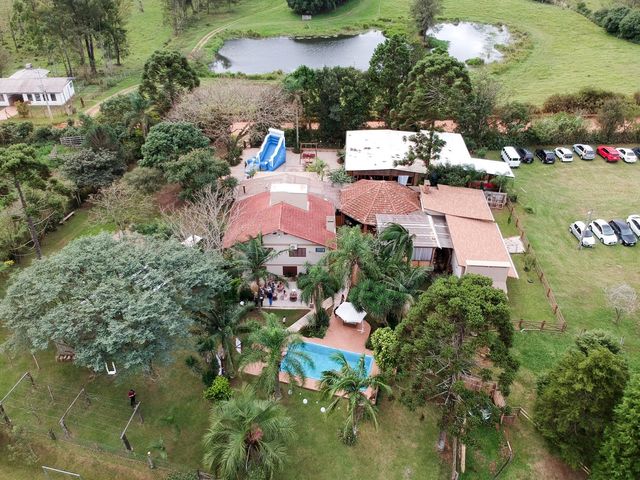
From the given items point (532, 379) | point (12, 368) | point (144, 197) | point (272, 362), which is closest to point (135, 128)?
point (144, 197)

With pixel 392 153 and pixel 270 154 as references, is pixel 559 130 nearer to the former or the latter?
pixel 392 153

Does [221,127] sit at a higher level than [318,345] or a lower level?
higher

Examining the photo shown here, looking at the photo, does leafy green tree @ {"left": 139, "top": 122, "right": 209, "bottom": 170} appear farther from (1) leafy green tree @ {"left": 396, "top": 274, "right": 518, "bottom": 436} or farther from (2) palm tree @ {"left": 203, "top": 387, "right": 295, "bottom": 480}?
(1) leafy green tree @ {"left": 396, "top": 274, "right": 518, "bottom": 436}

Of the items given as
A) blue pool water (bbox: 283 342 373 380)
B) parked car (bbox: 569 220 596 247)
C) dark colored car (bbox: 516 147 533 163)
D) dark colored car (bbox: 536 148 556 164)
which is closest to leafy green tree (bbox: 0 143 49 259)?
blue pool water (bbox: 283 342 373 380)

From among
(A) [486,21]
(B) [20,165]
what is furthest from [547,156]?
(A) [486,21]

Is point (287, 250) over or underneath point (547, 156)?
underneath

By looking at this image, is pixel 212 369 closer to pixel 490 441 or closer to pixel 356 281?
pixel 356 281

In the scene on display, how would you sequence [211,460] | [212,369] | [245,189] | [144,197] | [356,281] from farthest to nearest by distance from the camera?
[245,189] < [144,197] < [356,281] < [212,369] < [211,460]
